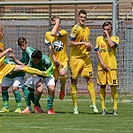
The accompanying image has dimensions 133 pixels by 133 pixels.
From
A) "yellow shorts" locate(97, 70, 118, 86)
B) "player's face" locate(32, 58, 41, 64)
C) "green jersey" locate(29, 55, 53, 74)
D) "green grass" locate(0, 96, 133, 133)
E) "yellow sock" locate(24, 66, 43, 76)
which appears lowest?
"green grass" locate(0, 96, 133, 133)

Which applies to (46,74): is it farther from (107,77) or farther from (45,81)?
(107,77)

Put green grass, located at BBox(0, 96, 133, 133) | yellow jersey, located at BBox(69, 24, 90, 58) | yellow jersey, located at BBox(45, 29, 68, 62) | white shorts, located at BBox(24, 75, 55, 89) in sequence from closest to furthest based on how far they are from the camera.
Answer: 1. green grass, located at BBox(0, 96, 133, 133)
2. white shorts, located at BBox(24, 75, 55, 89)
3. yellow jersey, located at BBox(69, 24, 90, 58)
4. yellow jersey, located at BBox(45, 29, 68, 62)

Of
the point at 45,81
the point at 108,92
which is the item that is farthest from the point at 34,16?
the point at 45,81

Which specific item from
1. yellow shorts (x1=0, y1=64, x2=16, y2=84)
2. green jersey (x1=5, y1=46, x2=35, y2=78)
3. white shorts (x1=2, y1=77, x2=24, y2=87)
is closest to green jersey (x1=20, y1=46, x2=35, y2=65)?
green jersey (x1=5, y1=46, x2=35, y2=78)

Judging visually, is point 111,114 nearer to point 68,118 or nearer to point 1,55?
point 68,118

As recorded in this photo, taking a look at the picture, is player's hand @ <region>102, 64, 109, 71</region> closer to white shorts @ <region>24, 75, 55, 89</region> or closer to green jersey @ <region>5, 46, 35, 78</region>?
white shorts @ <region>24, 75, 55, 89</region>

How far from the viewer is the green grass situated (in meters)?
10.7

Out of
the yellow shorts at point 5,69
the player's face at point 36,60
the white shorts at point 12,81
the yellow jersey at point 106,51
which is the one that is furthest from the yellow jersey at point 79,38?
the yellow shorts at point 5,69

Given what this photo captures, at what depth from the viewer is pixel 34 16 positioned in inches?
894

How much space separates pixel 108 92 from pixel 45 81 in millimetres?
6601

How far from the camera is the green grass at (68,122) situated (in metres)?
10.7

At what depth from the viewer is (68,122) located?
1204cm

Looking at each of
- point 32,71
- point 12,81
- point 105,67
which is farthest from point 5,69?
point 105,67

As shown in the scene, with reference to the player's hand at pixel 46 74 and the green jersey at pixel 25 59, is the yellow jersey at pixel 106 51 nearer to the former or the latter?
the player's hand at pixel 46 74
